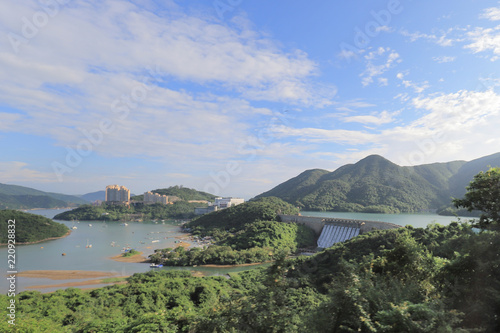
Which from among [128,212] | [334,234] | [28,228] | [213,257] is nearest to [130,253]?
[213,257]

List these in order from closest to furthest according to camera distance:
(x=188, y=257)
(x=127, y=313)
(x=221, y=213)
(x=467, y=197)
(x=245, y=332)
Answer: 1. (x=245, y=332)
2. (x=467, y=197)
3. (x=127, y=313)
4. (x=188, y=257)
5. (x=221, y=213)

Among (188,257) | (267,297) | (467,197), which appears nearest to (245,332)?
(267,297)

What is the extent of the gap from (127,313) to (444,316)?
44.7 feet

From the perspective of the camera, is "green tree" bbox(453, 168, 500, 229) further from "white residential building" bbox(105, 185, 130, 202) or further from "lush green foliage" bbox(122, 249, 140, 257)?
"white residential building" bbox(105, 185, 130, 202)

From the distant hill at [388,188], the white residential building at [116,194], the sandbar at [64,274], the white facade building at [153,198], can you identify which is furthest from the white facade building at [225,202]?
the sandbar at [64,274]

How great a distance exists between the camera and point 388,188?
74.9 metres

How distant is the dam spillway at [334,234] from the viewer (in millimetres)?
33250

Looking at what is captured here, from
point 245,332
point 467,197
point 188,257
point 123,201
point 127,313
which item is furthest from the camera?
point 123,201

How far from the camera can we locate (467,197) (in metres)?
6.04

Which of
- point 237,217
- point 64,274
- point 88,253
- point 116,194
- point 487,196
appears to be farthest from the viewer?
point 116,194

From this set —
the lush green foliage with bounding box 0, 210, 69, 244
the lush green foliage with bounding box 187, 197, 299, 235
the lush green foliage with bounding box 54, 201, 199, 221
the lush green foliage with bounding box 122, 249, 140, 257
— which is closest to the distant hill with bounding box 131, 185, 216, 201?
the lush green foliage with bounding box 54, 201, 199, 221

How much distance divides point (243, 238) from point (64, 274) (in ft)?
67.1

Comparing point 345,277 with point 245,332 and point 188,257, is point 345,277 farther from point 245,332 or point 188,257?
point 188,257

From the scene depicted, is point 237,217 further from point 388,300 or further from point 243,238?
point 388,300
